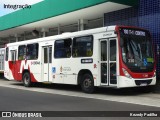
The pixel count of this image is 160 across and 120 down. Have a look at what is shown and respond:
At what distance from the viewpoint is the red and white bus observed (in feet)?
43.3

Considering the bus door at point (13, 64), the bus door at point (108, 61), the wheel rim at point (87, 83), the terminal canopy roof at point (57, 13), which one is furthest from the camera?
the bus door at point (13, 64)

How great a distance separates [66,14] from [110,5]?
4.23 metres

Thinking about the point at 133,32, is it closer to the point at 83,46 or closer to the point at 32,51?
the point at 83,46

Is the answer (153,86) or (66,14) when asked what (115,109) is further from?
(66,14)

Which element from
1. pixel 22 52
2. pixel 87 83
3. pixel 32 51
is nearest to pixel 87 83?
pixel 87 83

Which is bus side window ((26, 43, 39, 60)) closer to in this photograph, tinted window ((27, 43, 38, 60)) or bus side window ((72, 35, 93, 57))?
tinted window ((27, 43, 38, 60))

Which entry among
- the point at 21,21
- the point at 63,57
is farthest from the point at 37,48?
the point at 21,21

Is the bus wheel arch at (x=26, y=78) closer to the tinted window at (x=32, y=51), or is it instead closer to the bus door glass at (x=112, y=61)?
the tinted window at (x=32, y=51)

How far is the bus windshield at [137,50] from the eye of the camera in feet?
43.6

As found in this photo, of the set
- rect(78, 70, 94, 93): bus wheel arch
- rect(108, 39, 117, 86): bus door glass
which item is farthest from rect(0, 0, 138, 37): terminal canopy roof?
rect(78, 70, 94, 93): bus wheel arch

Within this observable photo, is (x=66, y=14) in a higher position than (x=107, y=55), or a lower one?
higher

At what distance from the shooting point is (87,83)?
14.7m

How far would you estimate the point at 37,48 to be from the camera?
1881 centimetres

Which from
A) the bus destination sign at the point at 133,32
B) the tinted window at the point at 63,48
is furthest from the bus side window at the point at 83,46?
the bus destination sign at the point at 133,32
